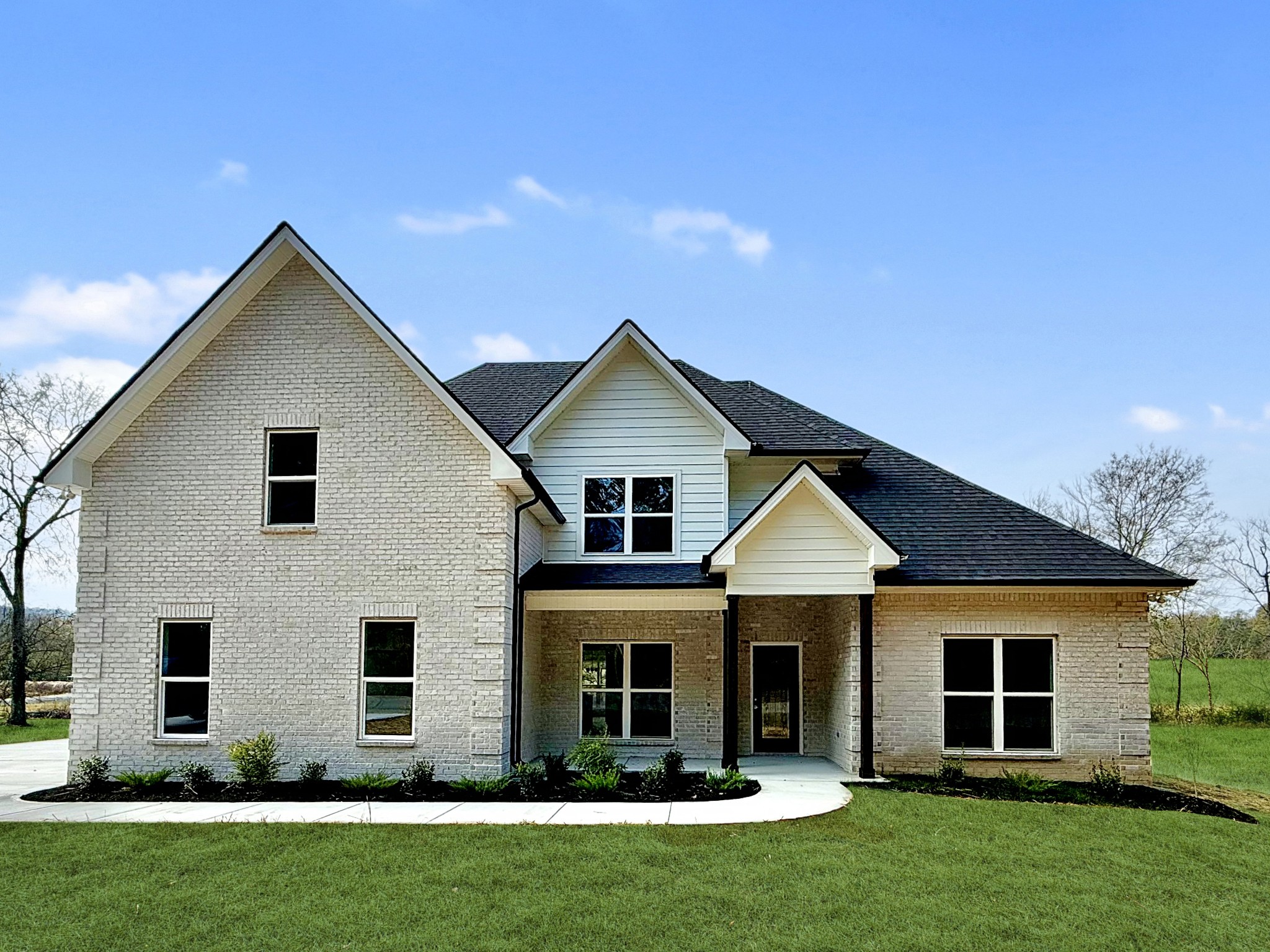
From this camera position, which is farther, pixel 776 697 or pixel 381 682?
pixel 776 697

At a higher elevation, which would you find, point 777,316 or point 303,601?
point 777,316

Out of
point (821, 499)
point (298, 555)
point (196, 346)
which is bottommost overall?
point (298, 555)

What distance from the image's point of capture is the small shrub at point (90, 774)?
13.1 meters

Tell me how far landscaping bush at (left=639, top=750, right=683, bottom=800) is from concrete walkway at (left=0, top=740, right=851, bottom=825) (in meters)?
0.65

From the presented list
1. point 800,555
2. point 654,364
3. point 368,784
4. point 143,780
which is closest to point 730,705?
point 800,555

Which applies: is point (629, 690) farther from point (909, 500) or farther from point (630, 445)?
point (909, 500)

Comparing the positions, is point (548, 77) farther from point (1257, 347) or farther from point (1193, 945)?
point (1257, 347)

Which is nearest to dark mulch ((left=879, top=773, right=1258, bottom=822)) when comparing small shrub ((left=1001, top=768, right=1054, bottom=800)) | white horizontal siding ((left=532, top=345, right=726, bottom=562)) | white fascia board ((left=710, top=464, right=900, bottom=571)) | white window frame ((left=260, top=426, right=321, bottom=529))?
small shrub ((left=1001, top=768, right=1054, bottom=800))

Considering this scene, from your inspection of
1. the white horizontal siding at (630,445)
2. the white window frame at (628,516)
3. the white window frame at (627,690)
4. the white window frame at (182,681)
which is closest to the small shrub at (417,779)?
the white window frame at (182,681)

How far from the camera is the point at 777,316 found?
20531mm

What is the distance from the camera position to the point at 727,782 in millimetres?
12688

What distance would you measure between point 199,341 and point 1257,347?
24015mm

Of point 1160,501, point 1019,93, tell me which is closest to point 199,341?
point 1019,93

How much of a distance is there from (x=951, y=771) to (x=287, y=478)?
1079 centimetres
